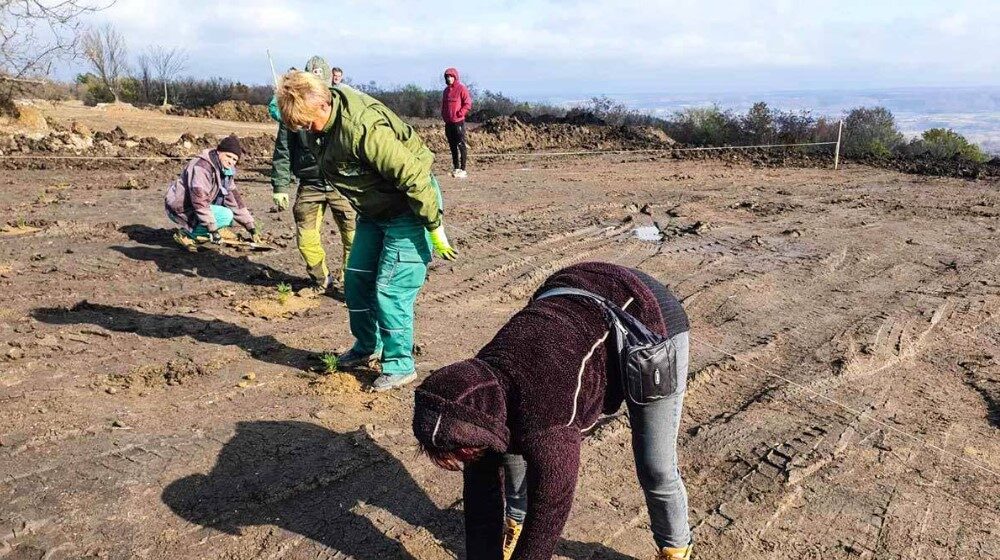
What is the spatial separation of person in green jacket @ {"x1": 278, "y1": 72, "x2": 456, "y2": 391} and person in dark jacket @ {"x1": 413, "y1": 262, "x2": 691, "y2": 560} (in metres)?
1.86

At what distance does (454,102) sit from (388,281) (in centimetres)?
895

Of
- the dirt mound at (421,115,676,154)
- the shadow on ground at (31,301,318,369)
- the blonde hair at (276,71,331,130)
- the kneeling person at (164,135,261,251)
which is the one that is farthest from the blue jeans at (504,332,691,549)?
the dirt mound at (421,115,676,154)

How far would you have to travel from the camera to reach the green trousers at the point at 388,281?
14.2 ft

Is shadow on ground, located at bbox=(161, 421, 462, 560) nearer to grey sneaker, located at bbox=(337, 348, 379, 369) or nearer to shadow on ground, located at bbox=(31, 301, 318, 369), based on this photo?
grey sneaker, located at bbox=(337, 348, 379, 369)

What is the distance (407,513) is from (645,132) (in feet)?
56.5

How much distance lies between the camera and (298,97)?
3.71 metres

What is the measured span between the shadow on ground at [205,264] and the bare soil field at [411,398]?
0.04 meters

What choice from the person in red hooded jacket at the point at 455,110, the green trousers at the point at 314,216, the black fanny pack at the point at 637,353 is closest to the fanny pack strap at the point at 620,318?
the black fanny pack at the point at 637,353

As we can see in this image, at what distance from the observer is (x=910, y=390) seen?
15.7 feet

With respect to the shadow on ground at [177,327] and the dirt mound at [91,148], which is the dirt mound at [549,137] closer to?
the dirt mound at [91,148]

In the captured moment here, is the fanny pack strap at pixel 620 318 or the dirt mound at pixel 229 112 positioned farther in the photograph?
the dirt mound at pixel 229 112

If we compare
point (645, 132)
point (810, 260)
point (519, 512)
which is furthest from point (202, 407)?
point (645, 132)

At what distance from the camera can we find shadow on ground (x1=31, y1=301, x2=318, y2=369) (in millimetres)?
5148

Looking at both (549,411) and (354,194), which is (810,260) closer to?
(354,194)
